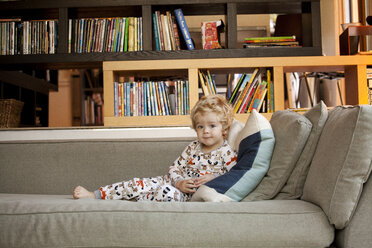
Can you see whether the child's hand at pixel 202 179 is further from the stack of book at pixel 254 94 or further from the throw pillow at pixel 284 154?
the stack of book at pixel 254 94

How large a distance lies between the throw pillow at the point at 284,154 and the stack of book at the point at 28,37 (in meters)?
2.00

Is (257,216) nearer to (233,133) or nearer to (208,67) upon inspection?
(233,133)

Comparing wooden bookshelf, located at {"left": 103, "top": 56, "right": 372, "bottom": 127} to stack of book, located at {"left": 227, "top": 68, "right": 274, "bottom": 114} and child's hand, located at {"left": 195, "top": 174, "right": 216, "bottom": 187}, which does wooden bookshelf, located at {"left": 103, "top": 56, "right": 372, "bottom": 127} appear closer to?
stack of book, located at {"left": 227, "top": 68, "right": 274, "bottom": 114}

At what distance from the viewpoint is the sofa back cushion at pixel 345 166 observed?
3.32ft

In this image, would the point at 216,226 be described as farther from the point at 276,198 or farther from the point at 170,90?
the point at 170,90

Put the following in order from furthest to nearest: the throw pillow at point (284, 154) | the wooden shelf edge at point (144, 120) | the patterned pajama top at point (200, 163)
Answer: the wooden shelf edge at point (144, 120), the patterned pajama top at point (200, 163), the throw pillow at point (284, 154)

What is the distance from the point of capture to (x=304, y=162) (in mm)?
1251

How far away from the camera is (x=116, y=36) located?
2.64 metres

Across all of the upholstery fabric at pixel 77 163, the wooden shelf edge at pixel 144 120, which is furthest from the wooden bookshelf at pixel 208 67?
the upholstery fabric at pixel 77 163

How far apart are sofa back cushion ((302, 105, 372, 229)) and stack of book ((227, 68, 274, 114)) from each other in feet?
4.65

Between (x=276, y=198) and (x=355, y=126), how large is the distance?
41cm

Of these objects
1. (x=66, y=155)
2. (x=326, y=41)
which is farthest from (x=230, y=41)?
(x=326, y=41)

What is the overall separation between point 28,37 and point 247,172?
2.13 meters

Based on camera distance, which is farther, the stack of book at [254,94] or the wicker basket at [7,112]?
the wicker basket at [7,112]
